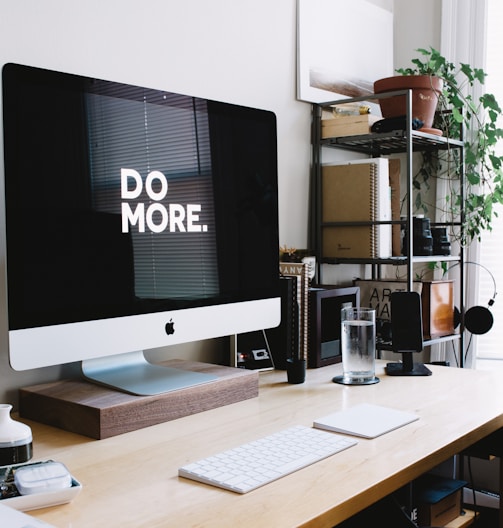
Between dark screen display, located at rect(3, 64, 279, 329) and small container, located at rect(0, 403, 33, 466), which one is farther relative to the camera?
dark screen display, located at rect(3, 64, 279, 329)

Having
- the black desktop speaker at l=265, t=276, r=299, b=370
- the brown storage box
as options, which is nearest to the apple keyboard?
the black desktop speaker at l=265, t=276, r=299, b=370

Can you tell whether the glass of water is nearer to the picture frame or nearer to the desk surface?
the desk surface

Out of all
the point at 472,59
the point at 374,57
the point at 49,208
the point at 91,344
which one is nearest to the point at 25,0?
the point at 49,208

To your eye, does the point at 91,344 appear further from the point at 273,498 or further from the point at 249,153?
the point at 249,153

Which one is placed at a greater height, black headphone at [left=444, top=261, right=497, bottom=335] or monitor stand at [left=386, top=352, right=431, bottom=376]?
black headphone at [left=444, top=261, right=497, bottom=335]

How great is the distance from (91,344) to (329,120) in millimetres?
1294

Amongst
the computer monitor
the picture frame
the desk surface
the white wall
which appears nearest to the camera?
the desk surface

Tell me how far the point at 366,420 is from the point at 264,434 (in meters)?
0.21

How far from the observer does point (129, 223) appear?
1335 millimetres

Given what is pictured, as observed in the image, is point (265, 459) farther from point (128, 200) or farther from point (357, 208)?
point (357, 208)

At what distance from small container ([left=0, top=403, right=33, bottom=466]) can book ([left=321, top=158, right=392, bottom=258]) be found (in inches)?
53.9

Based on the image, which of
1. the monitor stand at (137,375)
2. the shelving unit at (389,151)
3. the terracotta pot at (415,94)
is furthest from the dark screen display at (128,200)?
the terracotta pot at (415,94)

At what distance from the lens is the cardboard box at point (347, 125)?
2172 mm

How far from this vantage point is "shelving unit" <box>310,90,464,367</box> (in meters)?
2.07
